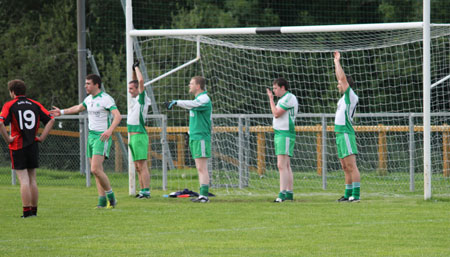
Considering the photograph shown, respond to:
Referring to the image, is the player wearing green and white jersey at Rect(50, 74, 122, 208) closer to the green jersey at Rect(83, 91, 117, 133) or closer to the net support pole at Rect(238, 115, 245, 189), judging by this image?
the green jersey at Rect(83, 91, 117, 133)

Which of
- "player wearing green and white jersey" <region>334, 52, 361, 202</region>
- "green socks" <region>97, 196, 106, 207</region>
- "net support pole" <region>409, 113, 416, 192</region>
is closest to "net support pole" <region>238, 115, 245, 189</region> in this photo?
"net support pole" <region>409, 113, 416, 192</region>

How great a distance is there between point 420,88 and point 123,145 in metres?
8.81

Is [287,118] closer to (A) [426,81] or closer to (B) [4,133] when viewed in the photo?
(A) [426,81]

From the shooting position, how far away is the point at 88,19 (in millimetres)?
28531

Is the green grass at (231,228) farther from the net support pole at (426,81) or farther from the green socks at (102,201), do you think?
the net support pole at (426,81)

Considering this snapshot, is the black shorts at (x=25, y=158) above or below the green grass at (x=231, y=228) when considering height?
above

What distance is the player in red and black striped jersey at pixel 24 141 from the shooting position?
9.95m

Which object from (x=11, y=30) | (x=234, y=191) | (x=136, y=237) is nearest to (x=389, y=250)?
(x=136, y=237)

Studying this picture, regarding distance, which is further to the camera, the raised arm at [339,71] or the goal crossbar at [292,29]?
the goal crossbar at [292,29]

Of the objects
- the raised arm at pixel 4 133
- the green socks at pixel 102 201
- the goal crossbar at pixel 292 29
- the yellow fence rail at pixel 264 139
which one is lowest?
the green socks at pixel 102 201

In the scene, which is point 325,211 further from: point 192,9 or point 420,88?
point 192,9

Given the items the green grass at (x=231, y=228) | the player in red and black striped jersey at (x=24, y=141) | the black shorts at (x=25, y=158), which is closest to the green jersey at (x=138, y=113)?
the green grass at (x=231, y=228)

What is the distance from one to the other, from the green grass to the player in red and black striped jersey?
0.34 m

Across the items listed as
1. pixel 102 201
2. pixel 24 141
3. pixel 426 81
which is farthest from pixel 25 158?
pixel 426 81
